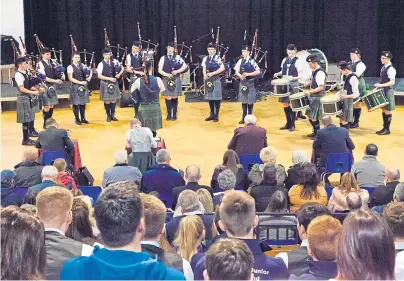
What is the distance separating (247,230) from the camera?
3.76m

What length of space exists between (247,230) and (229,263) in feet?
3.59

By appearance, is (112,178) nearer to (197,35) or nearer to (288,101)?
(288,101)

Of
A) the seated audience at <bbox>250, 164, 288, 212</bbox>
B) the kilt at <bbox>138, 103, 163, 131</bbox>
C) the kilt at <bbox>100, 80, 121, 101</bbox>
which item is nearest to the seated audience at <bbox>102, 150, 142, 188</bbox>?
the seated audience at <bbox>250, 164, 288, 212</bbox>

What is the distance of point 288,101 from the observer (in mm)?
12000

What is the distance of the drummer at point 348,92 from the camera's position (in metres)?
11.1

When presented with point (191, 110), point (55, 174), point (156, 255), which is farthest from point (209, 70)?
point (156, 255)

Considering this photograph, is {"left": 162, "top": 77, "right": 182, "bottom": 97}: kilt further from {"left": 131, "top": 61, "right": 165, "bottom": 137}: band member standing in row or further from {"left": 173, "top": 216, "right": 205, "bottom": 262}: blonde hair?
{"left": 173, "top": 216, "right": 205, "bottom": 262}: blonde hair

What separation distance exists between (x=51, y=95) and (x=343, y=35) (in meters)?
7.43

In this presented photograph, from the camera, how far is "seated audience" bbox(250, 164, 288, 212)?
6.20 metres

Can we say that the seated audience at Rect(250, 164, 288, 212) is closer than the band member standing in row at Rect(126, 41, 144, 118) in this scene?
Yes

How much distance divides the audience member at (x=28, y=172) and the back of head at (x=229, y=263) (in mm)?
4619

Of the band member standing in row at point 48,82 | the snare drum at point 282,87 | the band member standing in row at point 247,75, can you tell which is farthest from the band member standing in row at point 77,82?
the snare drum at point 282,87

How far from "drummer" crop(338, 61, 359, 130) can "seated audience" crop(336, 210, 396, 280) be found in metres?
8.64

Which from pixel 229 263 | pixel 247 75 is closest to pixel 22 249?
pixel 229 263
